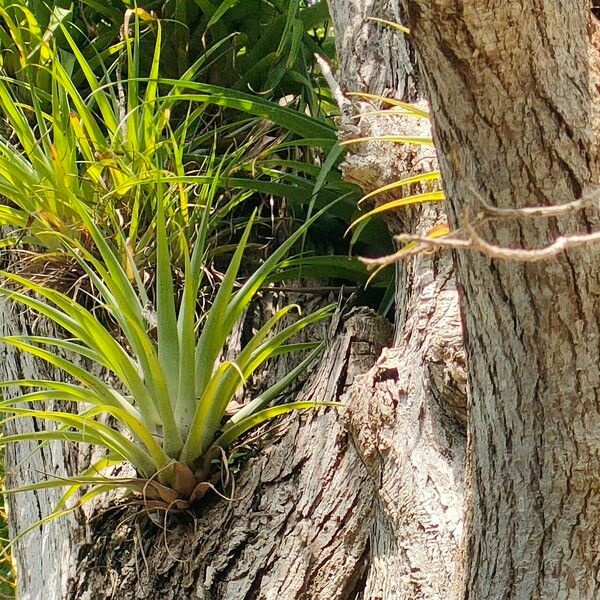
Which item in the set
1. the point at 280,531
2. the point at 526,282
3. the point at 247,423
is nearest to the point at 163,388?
the point at 247,423

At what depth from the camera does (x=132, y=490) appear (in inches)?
66.6

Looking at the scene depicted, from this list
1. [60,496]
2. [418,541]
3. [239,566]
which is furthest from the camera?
[60,496]

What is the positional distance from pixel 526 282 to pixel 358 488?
79 centimetres

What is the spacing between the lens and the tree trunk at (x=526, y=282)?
→ 2.54 ft

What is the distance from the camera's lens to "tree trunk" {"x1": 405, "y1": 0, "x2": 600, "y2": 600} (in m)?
0.77

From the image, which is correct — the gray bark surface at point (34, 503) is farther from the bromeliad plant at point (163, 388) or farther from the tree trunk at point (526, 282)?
the tree trunk at point (526, 282)

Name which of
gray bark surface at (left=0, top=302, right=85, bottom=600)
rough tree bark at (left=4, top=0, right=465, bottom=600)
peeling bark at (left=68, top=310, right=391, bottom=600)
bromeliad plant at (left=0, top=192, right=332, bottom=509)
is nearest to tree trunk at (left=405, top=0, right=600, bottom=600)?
rough tree bark at (left=4, top=0, right=465, bottom=600)

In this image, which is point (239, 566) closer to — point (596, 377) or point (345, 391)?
point (345, 391)

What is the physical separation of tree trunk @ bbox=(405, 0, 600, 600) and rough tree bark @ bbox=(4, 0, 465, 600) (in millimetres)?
357

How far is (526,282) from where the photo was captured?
32.8 inches

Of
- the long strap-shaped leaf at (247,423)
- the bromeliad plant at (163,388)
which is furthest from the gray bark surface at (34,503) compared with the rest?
the long strap-shaped leaf at (247,423)

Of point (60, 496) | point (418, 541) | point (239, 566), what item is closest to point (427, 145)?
point (418, 541)

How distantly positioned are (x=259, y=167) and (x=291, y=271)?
0.26m

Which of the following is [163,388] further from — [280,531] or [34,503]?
[34,503]
